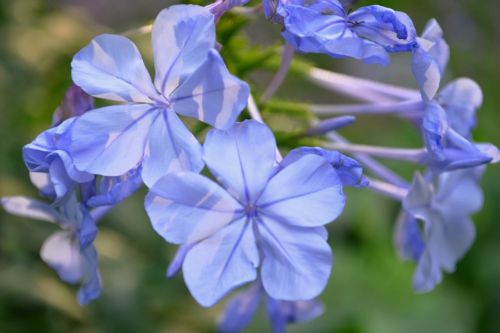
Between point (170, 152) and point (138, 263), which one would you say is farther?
point (138, 263)

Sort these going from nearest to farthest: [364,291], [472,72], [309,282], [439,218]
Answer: [309,282] → [439,218] → [364,291] → [472,72]

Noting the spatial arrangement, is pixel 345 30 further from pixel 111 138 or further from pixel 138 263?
pixel 138 263

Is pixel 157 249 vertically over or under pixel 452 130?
under

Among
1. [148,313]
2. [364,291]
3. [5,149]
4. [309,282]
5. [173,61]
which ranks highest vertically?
[173,61]

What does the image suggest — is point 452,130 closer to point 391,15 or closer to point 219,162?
point 391,15

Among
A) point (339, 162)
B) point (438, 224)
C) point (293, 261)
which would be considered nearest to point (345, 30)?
point (339, 162)

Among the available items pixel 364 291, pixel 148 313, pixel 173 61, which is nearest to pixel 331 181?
pixel 173 61

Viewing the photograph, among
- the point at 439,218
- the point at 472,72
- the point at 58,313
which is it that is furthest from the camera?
the point at 472,72
